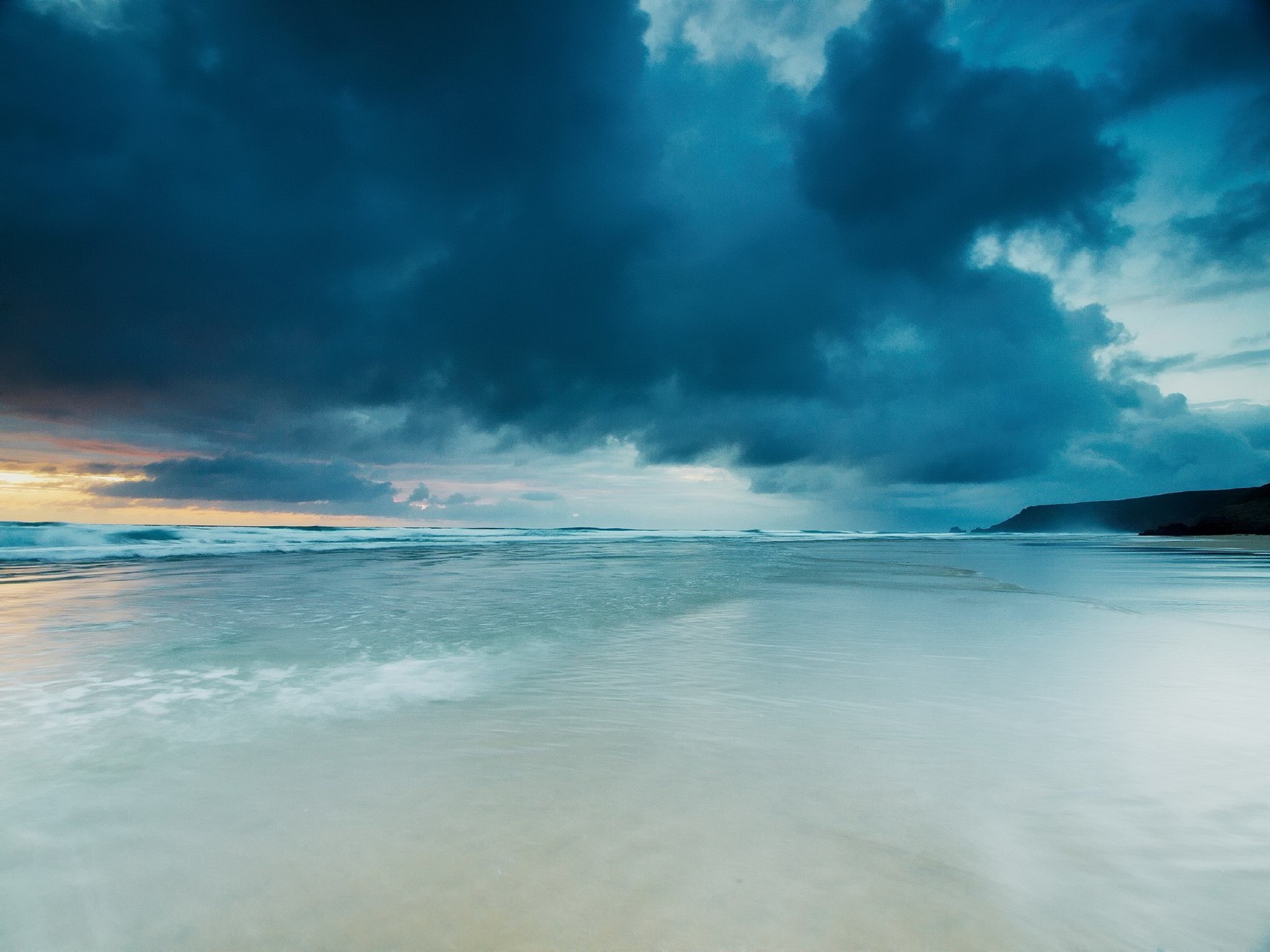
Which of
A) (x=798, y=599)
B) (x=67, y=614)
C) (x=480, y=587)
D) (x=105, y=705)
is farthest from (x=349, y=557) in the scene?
(x=105, y=705)

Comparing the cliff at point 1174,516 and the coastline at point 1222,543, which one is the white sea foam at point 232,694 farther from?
the cliff at point 1174,516

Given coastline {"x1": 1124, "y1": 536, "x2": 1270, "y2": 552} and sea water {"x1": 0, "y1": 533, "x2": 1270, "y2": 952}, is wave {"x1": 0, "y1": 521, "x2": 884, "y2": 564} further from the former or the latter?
coastline {"x1": 1124, "y1": 536, "x2": 1270, "y2": 552}

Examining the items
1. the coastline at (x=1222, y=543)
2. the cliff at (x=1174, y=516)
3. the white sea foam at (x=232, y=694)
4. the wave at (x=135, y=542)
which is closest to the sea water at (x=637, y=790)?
the white sea foam at (x=232, y=694)

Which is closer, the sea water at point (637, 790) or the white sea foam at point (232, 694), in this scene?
the sea water at point (637, 790)

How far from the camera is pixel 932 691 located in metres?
3.55

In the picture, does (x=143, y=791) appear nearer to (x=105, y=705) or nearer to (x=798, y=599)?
(x=105, y=705)

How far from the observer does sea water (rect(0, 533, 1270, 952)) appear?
1.54 m

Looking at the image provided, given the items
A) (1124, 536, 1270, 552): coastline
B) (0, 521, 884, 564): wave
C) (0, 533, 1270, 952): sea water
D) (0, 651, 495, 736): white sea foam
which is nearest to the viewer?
(0, 533, 1270, 952): sea water

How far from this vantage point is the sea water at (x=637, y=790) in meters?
1.54

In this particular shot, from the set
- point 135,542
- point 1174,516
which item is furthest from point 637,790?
point 1174,516

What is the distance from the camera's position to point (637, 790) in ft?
7.32

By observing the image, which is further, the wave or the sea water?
the wave

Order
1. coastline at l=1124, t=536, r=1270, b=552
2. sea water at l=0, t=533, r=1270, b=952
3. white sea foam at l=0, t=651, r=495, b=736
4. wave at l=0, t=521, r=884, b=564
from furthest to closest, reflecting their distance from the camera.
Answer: coastline at l=1124, t=536, r=1270, b=552 < wave at l=0, t=521, r=884, b=564 < white sea foam at l=0, t=651, r=495, b=736 < sea water at l=0, t=533, r=1270, b=952

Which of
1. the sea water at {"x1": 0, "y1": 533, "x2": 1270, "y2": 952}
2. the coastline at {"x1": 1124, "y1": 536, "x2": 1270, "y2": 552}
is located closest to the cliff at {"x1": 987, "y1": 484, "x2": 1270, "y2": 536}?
the coastline at {"x1": 1124, "y1": 536, "x2": 1270, "y2": 552}
